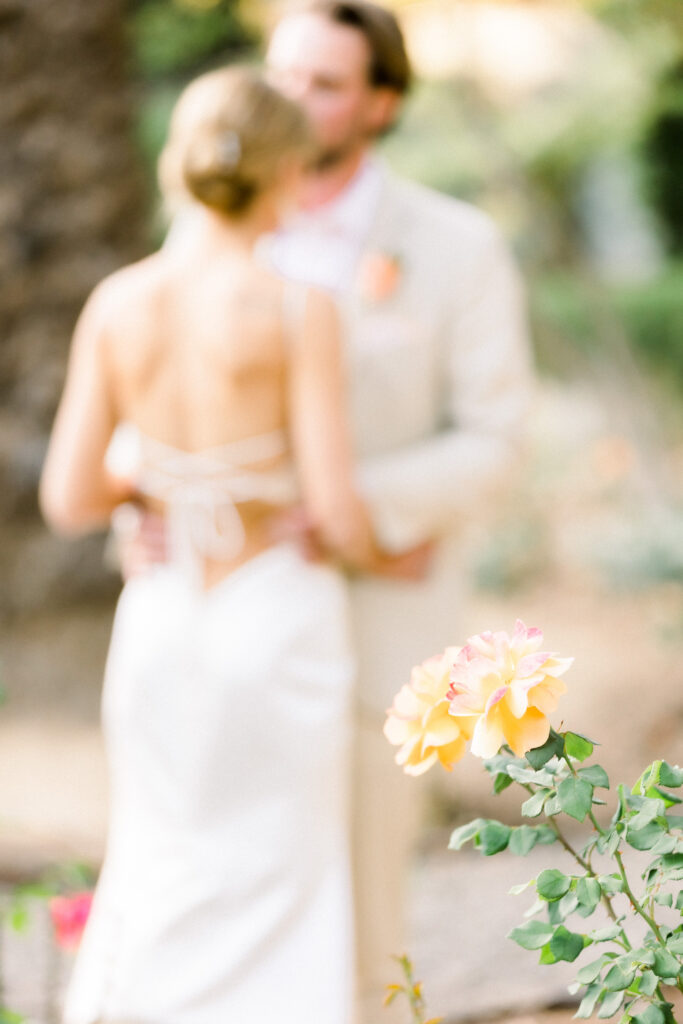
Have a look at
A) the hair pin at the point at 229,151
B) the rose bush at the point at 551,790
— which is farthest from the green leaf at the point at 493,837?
the hair pin at the point at 229,151

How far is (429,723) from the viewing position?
95 cm

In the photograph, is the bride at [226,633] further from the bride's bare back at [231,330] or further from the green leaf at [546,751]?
the green leaf at [546,751]


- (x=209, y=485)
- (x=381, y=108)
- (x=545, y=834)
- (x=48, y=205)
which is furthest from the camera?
(x=48, y=205)

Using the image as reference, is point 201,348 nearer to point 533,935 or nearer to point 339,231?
point 339,231

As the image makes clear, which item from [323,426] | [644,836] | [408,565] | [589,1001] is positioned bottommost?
[408,565]

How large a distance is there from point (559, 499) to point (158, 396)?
6932 mm

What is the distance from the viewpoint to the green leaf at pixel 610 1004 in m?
0.90

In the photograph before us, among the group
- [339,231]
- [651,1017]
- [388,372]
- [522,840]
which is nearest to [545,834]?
[522,840]

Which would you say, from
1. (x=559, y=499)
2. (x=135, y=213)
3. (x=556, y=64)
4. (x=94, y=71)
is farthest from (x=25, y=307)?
(x=556, y=64)

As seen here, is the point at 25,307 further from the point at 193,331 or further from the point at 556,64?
the point at 556,64

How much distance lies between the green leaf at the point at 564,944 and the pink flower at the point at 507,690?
0.46 ft

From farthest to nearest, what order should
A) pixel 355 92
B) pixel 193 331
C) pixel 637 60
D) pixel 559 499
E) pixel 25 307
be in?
pixel 559 499, pixel 637 60, pixel 25 307, pixel 355 92, pixel 193 331

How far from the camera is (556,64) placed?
9.34 meters

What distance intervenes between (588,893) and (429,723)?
0.17 metres
